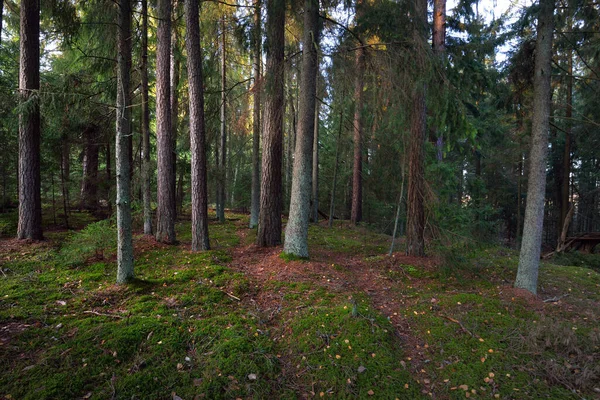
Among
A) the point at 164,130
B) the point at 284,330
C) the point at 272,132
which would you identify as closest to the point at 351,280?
the point at 284,330

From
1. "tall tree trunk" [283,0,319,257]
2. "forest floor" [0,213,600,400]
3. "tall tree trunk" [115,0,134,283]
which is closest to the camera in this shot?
"forest floor" [0,213,600,400]

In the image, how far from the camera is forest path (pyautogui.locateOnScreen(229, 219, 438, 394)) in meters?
4.25

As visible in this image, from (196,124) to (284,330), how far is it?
5.15 m

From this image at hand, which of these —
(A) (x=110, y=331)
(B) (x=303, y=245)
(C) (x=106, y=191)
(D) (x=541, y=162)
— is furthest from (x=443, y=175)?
(C) (x=106, y=191)

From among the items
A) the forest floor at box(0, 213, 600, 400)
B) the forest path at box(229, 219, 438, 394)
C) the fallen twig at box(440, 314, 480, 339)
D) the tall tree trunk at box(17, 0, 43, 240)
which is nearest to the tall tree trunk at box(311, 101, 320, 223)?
the forest path at box(229, 219, 438, 394)

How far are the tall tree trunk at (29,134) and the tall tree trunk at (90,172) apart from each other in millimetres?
2307

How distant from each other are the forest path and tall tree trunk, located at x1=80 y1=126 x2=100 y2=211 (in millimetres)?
6762

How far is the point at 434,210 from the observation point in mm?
6668

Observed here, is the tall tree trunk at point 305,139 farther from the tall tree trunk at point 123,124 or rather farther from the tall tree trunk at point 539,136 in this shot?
the tall tree trunk at point 539,136

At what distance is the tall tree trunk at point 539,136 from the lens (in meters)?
5.45

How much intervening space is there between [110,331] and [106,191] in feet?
28.7

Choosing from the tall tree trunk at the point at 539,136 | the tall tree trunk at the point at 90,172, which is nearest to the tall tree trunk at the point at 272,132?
the tall tree trunk at the point at 539,136

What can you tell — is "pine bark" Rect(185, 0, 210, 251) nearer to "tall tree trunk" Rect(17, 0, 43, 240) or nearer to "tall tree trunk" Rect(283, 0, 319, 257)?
"tall tree trunk" Rect(283, 0, 319, 257)

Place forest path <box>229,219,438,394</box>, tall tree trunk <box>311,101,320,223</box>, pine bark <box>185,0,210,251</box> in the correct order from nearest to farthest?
forest path <box>229,219,438,394</box> → pine bark <box>185,0,210,251</box> → tall tree trunk <box>311,101,320,223</box>
